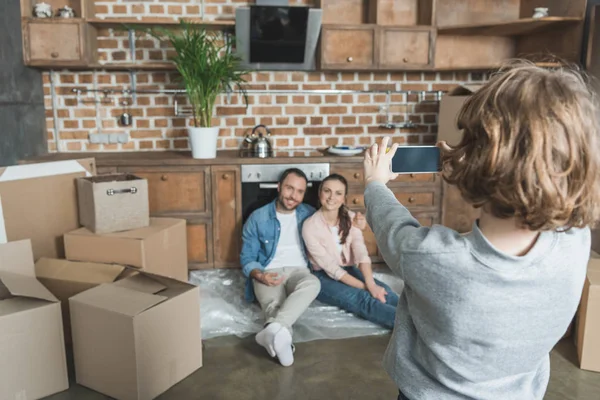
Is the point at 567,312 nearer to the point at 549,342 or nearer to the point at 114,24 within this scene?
the point at 549,342

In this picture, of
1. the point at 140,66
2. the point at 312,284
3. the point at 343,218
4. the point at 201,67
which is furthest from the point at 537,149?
the point at 140,66

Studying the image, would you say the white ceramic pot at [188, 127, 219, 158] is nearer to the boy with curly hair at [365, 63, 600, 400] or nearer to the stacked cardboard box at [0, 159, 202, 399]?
the stacked cardboard box at [0, 159, 202, 399]

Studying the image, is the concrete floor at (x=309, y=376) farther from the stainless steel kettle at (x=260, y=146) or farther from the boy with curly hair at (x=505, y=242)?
the stainless steel kettle at (x=260, y=146)

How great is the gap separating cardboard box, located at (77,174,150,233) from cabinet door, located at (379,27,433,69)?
1799 mm

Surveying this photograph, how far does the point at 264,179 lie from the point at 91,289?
1422 mm

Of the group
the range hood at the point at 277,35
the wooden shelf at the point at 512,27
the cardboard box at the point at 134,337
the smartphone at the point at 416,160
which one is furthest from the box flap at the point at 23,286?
the wooden shelf at the point at 512,27

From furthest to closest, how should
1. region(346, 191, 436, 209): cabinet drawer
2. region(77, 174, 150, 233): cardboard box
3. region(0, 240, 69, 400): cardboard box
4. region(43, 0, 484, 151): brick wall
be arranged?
region(43, 0, 484, 151): brick wall → region(346, 191, 436, 209): cabinet drawer → region(77, 174, 150, 233): cardboard box → region(0, 240, 69, 400): cardboard box

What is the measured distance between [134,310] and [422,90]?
2.74 m

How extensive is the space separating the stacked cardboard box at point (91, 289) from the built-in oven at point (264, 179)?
65 centimetres

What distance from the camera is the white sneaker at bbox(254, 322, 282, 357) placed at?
87.0 inches

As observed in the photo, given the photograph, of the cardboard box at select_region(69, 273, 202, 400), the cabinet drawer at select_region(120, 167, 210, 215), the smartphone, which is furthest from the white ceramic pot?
the smartphone

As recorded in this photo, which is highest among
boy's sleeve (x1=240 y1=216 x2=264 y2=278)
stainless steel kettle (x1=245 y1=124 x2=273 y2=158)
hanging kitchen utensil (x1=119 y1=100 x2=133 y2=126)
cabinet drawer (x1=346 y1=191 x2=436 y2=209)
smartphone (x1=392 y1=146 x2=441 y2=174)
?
hanging kitchen utensil (x1=119 y1=100 x2=133 y2=126)

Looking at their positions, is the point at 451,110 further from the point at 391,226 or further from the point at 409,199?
the point at 391,226

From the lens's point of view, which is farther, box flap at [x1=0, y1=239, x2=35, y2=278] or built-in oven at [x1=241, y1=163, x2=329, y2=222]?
built-in oven at [x1=241, y1=163, x2=329, y2=222]
